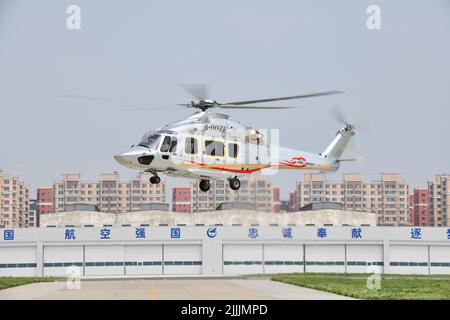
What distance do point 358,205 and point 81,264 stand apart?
351 feet

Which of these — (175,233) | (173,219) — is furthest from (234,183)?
(173,219)

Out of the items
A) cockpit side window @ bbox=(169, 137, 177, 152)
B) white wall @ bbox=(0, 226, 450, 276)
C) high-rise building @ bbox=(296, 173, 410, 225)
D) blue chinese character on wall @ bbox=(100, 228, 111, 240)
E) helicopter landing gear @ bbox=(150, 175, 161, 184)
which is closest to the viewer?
helicopter landing gear @ bbox=(150, 175, 161, 184)

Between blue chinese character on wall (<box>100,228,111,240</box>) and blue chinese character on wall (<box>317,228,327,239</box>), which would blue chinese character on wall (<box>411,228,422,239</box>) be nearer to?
blue chinese character on wall (<box>317,228,327,239</box>)

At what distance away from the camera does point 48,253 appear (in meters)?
94.9

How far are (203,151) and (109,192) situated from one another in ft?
496

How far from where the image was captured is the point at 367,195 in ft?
651

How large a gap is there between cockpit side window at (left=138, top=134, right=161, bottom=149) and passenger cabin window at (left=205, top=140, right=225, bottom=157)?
84.7 inches

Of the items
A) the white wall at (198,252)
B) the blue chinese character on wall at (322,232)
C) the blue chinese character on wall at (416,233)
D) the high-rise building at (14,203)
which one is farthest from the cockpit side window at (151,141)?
the high-rise building at (14,203)

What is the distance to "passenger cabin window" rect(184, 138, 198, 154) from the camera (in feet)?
103

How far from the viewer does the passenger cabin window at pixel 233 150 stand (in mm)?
31406

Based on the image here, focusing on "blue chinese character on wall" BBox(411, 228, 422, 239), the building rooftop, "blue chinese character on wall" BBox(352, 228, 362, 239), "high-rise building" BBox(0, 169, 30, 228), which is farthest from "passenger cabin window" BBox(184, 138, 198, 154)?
"high-rise building" BBox(0, 169, 30, 228)

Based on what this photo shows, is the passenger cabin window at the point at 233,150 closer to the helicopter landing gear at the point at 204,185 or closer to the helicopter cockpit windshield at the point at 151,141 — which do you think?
the helicopter landing gear at the point at 204,185

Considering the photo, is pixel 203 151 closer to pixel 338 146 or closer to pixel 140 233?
pixel 338 146
